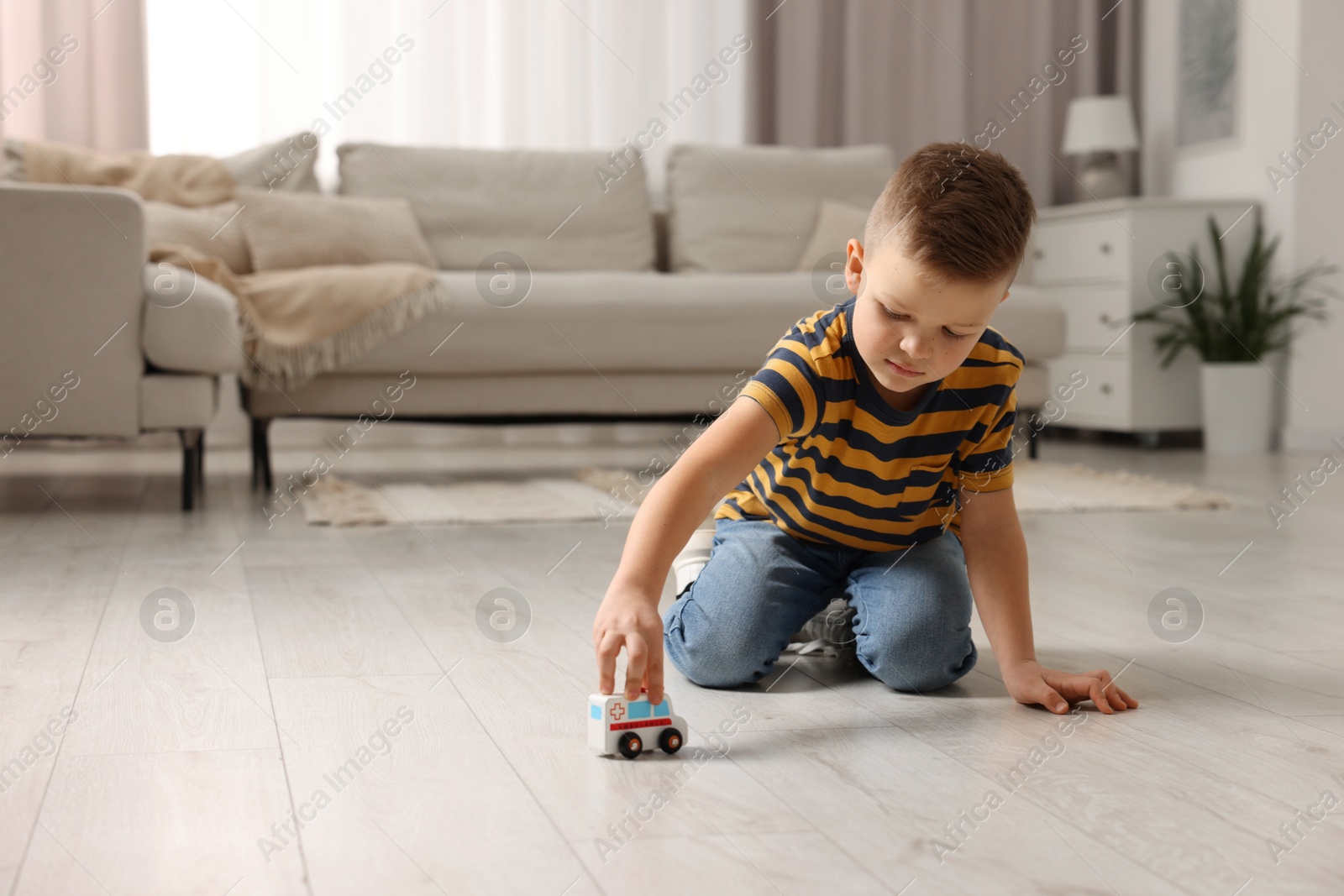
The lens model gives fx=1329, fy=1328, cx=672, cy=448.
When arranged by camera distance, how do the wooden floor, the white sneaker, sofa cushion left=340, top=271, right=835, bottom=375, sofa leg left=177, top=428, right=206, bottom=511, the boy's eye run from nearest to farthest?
the wooden floor
the boy's eye
the white sneaker
sofa leg left=177, top=428, right=206, bottom=511
sofa cushion left=340, top=271, right=835, bottom=375

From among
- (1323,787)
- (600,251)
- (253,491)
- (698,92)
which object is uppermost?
(698,92)

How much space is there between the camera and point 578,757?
995 millimetres

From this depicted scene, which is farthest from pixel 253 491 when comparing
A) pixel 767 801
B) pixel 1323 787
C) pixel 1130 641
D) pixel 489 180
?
pixel 1323 787

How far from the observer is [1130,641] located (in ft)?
4.65

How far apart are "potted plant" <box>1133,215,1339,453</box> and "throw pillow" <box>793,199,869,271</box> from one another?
35.1 inches

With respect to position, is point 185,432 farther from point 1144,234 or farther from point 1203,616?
point 1144,234

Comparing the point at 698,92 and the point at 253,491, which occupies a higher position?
the point at 698,92

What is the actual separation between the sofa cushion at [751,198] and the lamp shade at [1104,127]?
791 millimetres

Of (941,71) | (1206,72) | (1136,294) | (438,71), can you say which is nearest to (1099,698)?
(1136,294)

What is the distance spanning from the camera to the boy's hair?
3.19 ft

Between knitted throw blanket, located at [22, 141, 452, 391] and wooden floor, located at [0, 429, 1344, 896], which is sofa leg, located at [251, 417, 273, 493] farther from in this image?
Result: wooden floor, located at [0, 429, 1344, 896]

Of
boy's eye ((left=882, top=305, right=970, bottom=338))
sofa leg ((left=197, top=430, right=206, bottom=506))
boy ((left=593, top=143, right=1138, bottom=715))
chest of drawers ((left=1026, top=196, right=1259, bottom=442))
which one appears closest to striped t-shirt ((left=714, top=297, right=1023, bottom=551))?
boy ((left=593, top=143, right=1138, bottom=715))

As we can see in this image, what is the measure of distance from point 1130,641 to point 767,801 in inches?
26.5

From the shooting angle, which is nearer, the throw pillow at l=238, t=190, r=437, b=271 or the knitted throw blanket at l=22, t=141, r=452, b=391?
the knitted throw blanket at l=22, t=141, r=452, b=391
